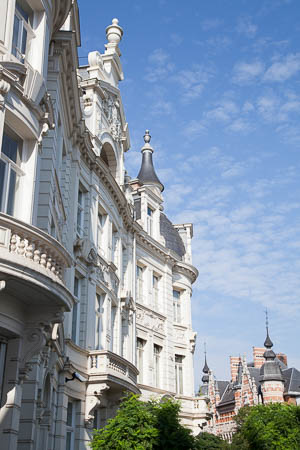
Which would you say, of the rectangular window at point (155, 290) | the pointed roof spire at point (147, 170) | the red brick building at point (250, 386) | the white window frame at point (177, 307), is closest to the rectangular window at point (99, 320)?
the rectangular window at point (155, 290)

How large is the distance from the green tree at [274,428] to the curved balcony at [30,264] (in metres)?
18.2

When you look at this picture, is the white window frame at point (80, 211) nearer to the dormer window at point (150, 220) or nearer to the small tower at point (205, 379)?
the dormer window at point (150, 220)

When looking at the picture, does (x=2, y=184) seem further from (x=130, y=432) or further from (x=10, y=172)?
(x=130, y=432)

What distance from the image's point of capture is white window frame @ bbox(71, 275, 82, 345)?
20186 mm

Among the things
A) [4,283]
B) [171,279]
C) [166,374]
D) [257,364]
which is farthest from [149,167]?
[257,364]

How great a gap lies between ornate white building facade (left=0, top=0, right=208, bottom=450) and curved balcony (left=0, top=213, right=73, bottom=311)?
3cm

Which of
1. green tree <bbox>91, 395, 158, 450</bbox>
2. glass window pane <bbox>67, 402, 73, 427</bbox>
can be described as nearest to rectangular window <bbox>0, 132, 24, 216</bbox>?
green tree <bbox>91, 395, 158, 450</bbox>

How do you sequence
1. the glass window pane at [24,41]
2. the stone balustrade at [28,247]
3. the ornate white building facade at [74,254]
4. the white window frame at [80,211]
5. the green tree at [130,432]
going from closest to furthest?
the stone balustrade at [28,247], the ornate white building facade at [74,254], the glass window pane at [24,41], the green tree at [130,432], the white window frame at [80,211]

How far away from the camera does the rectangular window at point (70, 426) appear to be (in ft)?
62.3

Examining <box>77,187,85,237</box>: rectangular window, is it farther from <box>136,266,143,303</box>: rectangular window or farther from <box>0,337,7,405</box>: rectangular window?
<box>0,337,7,405</box>: rectangular window

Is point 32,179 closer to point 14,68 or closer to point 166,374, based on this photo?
point 14,68

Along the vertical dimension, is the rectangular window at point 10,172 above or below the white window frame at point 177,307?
below

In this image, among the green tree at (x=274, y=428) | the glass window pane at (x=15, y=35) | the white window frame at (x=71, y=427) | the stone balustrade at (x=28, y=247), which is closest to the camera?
the stone balustrade at (x=28, y=247)

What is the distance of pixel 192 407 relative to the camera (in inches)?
1275
